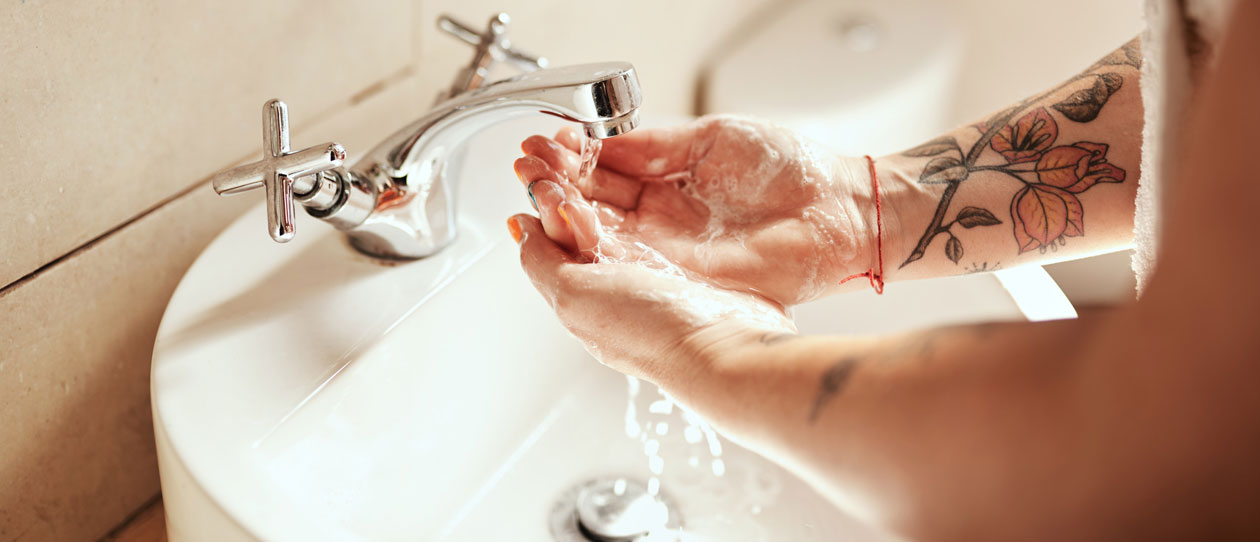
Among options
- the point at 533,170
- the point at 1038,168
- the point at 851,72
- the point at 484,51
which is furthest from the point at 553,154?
the point at 851,72

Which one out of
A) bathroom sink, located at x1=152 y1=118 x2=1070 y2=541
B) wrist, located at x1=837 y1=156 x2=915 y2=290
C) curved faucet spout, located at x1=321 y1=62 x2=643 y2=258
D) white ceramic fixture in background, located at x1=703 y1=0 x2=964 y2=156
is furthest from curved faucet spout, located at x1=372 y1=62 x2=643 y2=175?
white ceramic fixture in background, located at x1=703 y1=0 x2=964 y2=156

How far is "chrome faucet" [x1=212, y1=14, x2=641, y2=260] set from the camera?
55 cm

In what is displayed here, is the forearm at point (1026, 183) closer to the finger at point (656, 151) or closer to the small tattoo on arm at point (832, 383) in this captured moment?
the finger at point (656, 151)

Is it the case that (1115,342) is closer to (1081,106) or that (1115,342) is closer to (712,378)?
(712,378)

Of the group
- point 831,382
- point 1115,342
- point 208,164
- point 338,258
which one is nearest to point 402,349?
point 338,258

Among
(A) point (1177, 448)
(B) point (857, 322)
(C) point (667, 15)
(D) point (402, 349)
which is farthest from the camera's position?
(C) point (667, 15)

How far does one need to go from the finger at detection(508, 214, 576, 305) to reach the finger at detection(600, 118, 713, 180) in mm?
115

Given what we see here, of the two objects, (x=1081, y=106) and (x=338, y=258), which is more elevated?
(x=1081, y=106)

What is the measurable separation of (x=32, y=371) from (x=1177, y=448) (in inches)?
25.2

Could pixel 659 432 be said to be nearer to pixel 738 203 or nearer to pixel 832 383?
pixel 738 203

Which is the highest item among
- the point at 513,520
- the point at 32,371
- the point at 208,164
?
the point at 208,164

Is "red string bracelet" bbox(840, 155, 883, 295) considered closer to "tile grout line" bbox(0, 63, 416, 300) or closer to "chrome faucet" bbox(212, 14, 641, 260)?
"chrome faucet" bbox(212, 14, 641, 260)

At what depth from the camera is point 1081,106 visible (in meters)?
0.71

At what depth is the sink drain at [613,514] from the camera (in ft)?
2.26
